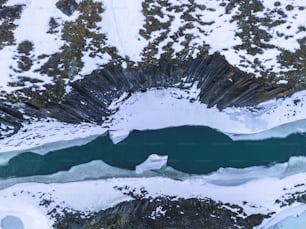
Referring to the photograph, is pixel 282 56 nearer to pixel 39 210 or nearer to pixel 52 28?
pixel 52 28

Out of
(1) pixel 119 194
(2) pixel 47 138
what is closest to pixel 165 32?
(2) pixel 47 138

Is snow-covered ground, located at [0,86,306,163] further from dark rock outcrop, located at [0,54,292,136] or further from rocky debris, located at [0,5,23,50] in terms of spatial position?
rocky debris, located at [0,5,23,50]

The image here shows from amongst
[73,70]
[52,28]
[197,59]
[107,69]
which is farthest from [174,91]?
[52,28]

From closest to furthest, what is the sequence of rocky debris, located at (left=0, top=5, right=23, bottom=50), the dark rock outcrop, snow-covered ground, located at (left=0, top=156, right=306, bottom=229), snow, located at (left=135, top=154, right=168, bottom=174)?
rocky debris, located at (left=0, top=5, right=23, bottom=50) < the dark rock outcrop < snow-covered ground, located at (left=0, top=156, right=306, bottom=229) < snow, located at (left=135, top=154, right=168, bottom=174)

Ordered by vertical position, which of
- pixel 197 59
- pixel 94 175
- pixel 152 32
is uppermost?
pixel 152 32

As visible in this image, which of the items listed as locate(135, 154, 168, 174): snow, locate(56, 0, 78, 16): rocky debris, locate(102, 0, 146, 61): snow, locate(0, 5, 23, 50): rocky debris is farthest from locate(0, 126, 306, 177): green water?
locate(56, 0, 78, 16): rocky debris

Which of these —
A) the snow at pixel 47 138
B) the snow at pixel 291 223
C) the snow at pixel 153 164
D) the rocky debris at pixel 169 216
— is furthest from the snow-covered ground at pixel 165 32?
the snow at pixel 291 223

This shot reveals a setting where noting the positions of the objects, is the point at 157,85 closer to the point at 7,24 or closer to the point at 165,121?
the point at 165,121
